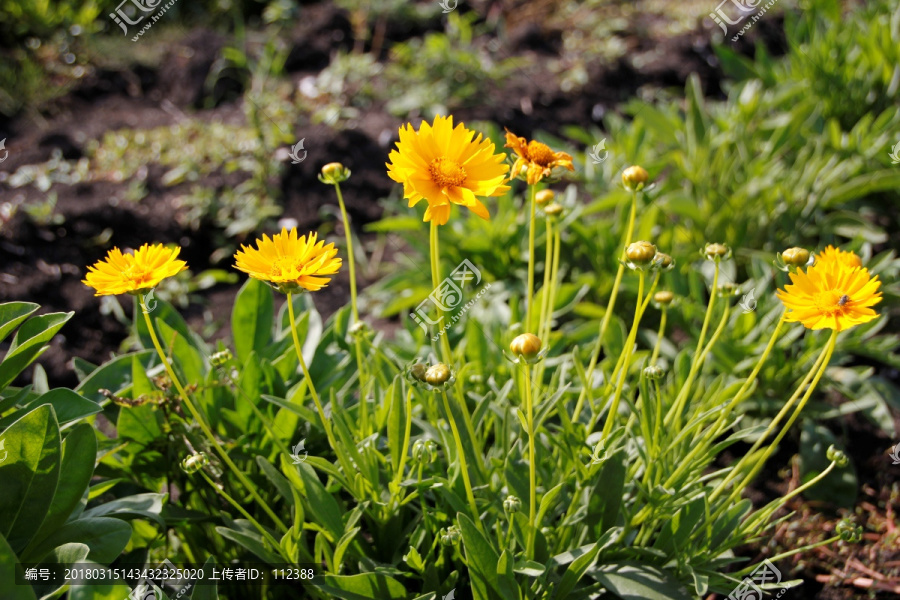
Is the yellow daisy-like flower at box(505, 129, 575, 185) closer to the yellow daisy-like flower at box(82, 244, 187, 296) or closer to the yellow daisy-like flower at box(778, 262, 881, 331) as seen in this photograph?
the yellow daisy-like flower at box(778, 262, 881, 331)

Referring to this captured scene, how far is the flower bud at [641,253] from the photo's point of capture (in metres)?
1.03

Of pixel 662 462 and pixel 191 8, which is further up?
pixel 191 8

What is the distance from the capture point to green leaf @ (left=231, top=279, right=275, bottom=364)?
165 cm

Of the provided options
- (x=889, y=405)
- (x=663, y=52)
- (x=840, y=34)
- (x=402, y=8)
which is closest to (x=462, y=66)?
(x=402, y=8)

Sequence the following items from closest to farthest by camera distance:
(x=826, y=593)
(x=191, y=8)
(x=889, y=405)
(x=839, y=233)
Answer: (x=826, y=593) → (x=889, y=405) → (x=839, y=233) → (x=191, y=8)

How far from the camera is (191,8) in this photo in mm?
4113

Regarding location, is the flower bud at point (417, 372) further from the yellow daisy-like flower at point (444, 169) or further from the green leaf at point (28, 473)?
the green leaf at point (28, 473)

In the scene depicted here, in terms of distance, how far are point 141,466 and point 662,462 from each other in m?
1.00

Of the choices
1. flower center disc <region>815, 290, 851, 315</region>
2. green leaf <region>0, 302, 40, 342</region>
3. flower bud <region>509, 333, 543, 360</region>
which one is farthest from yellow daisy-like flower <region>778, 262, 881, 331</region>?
green leaf <region>0, 302, 40, 342</region>

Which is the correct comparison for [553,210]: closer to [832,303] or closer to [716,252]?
[716,252]

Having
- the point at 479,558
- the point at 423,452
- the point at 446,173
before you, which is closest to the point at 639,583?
the point at 479,558

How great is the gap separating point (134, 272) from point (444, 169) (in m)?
0.45

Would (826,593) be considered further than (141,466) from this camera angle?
Yes

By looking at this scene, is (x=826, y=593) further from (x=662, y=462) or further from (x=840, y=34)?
(x=840, y=34)
